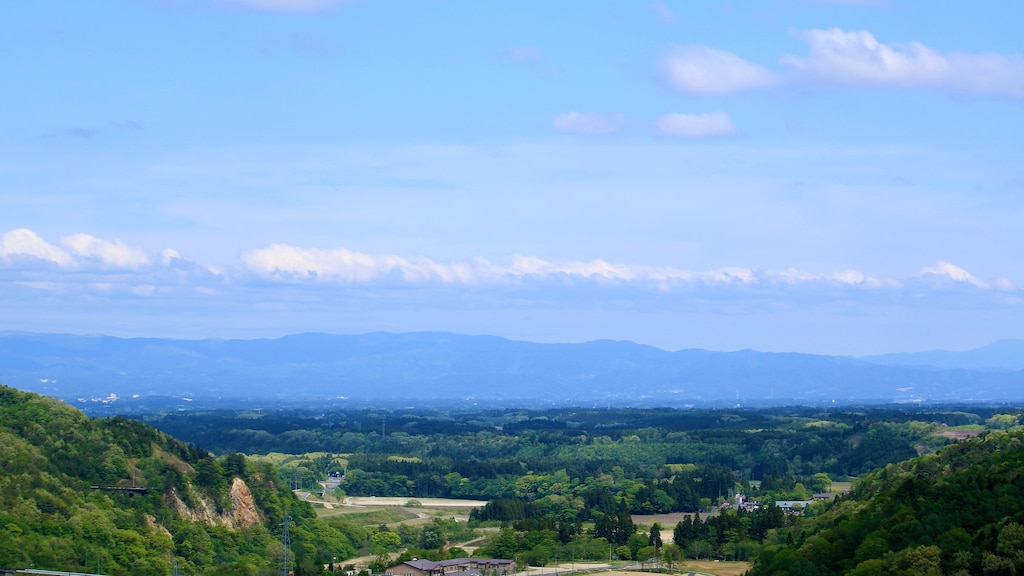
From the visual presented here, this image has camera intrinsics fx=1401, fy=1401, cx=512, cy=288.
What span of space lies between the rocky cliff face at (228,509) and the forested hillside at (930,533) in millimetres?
37085

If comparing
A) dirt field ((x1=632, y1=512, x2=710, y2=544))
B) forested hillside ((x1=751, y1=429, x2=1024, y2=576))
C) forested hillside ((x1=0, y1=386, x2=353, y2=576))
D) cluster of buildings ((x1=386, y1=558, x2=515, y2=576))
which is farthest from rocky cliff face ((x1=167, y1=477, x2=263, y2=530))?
forested hillside ((x1=751, y1=429, x2=1024, y2=576))

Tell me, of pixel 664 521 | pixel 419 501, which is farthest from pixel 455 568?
pixel 419 501

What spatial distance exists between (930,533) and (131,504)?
50.3 m

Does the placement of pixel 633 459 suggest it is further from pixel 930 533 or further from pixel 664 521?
pixel 930 533

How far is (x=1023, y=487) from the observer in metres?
55.2

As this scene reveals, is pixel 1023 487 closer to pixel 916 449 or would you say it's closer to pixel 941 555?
pixel 941 555

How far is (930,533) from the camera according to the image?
177ft

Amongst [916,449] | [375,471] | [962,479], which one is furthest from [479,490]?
[962,479]

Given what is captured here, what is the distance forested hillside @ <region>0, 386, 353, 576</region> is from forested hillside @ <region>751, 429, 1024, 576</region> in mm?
27567

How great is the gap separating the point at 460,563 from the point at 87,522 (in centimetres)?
2110

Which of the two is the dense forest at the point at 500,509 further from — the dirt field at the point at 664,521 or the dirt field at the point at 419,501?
the dirt field at the point at 419,501

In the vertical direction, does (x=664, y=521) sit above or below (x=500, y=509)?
below

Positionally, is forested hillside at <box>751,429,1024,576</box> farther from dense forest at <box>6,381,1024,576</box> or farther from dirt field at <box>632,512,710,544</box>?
dirt field at <box>632,512,710,544</box>

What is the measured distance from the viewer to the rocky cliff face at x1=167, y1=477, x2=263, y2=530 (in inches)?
3447
